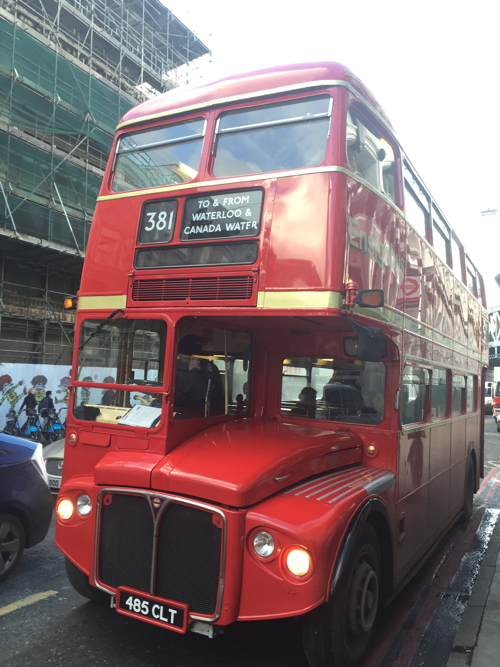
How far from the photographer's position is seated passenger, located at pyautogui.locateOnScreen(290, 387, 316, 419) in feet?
15.7

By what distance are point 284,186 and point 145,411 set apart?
196 cm

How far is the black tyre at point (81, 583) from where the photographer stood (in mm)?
4066

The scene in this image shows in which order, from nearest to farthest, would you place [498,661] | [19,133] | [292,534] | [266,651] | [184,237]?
[292,534], [498,661], [266,651], [184,237], [19,133]

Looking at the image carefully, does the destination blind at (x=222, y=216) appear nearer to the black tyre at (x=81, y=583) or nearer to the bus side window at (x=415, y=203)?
the bus side window at (x=415, y=203)

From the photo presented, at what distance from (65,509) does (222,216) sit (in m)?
2.43

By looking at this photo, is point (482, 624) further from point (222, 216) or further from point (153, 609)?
point (222, 216)

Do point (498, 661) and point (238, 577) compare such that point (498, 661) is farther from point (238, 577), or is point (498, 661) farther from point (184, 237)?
point (184, 237)

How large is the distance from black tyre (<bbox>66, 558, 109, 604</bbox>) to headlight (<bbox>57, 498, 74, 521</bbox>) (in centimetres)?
48

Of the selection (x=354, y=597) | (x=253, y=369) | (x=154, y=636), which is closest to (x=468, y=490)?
(x=253, y=369)

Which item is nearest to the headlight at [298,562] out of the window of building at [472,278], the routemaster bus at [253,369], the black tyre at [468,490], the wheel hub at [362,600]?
the routemaster bus at [253,369]

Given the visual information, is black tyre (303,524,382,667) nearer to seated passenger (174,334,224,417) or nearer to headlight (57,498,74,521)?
seated passenger (174,334,224,417)

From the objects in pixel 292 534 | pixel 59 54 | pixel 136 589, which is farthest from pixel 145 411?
pixel 59 54

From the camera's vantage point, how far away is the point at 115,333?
4.37 m

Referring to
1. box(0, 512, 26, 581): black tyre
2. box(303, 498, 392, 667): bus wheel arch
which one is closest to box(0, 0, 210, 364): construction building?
box(0, 512, 26, 581): black tyre
